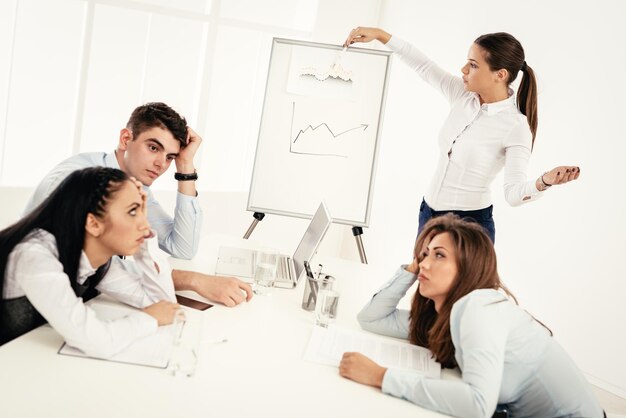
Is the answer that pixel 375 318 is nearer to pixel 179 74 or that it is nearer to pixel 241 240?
pixel 241 240

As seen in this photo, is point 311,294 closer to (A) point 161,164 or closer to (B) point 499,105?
(A) point 161,164

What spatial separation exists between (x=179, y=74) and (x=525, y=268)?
2717mm

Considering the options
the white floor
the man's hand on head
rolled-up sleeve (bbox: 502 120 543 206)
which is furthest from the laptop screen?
the white floor

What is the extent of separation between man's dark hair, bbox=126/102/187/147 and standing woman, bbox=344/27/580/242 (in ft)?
4.25

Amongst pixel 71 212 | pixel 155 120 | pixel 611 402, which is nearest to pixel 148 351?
pixel 71 212

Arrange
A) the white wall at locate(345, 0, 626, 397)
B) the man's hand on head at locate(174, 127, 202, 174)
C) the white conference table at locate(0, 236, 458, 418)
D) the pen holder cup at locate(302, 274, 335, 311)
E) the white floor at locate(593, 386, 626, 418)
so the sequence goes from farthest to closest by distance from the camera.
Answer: the white wall at locate(345, 0, 626, 397) → the white floor at locate(593, 386, 626, 418) → the man's hand on head at locate(174, 127, 202, 174) → the pen holder cup at locate(302, 274, 335, 311) → the white conference table at locate(0, 236, 458, 418)

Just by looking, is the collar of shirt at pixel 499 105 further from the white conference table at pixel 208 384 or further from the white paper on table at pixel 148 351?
the white paper on table at pixel 148 351

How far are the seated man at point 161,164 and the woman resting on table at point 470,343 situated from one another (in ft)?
1.76

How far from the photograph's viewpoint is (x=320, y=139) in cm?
355

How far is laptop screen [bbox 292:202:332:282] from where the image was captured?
6.87 ft

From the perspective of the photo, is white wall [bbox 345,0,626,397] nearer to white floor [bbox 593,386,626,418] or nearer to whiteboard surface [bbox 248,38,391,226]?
white floor [bbox 593,386,626,418]

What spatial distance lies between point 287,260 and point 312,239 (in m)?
0.33

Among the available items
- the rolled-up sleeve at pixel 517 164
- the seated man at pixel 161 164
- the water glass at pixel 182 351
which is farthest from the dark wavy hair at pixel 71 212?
the rolled-up sleeve at pixel 517 164

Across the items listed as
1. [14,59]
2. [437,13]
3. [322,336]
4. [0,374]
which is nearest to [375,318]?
[322,336]
